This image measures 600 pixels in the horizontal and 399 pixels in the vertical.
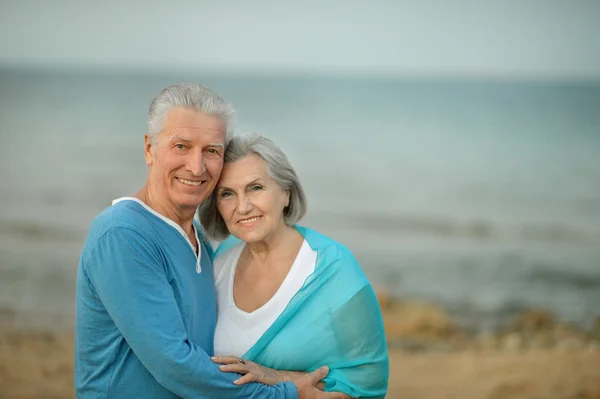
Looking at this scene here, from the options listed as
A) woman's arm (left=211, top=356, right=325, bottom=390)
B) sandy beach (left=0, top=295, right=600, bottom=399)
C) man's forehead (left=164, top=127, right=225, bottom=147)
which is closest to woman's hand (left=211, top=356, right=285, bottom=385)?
woman's arm (left=211, top=356, right=325, bottom=390)

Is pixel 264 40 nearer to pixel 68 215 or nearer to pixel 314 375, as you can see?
pixel 68 215

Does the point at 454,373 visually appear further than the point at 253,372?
Yes

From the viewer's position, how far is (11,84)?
12.1 m

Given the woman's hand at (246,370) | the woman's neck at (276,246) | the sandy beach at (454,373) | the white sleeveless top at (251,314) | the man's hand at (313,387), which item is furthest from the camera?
the sandy beach at (454,373)

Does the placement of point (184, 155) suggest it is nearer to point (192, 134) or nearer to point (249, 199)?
point (192, 134)

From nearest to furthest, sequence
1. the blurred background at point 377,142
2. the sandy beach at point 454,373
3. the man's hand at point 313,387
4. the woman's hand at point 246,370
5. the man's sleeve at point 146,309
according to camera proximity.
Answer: the man's sleeve at point 146,309 → the woman's hand at point 246,370 → the man's hand at point 313,387 → the sandy beach at point 454,373 → the blurred background at point 377,142

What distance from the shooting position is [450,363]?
20.3 feet

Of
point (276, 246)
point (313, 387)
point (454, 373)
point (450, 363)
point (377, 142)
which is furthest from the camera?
point (377, 142)

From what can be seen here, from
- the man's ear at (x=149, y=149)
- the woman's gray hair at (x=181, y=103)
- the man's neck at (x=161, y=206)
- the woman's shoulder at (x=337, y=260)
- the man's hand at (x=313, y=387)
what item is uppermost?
the woman's gray hair at (x=181, y=103)

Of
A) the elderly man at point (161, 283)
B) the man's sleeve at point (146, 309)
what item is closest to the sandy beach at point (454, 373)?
the elderly man at point (161, 283)

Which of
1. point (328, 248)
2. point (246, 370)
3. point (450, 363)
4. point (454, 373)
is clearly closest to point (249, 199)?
→ point (328, 248)

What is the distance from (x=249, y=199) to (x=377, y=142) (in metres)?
10.7

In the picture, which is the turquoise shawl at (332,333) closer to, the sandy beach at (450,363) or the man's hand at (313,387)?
the man's hand at (313,387)

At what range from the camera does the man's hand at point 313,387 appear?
92.2 inches
